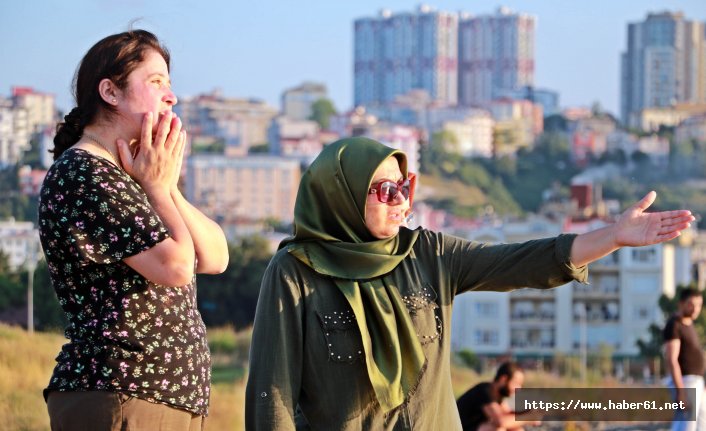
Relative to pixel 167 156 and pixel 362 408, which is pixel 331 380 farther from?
pixel 167 156

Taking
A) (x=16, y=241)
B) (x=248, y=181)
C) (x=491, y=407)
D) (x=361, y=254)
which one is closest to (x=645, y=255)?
(x=16, y=241)

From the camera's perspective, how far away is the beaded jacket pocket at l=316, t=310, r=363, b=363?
251 centimetres

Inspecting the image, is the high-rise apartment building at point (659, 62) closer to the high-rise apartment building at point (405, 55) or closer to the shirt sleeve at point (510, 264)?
the high-rise apartment building at point (405, 55)

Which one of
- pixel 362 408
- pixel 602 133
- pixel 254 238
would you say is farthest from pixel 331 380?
pixel 602 133

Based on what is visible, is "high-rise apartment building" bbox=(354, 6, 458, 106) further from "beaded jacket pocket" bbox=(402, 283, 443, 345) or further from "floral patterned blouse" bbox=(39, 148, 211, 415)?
"floral patterned blouse" bbox=(39, 148, 211, 415)

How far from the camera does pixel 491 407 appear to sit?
426 centimetres

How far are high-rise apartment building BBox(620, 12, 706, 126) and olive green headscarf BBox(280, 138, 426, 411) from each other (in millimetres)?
132878

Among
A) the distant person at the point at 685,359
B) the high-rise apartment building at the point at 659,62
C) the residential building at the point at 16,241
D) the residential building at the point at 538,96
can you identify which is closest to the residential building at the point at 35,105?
the residential building at the point at 16,241

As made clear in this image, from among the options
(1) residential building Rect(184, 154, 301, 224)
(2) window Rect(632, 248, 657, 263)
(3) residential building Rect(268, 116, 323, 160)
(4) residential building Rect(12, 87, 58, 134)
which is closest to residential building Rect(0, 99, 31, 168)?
(4) residential building Rect(12, 87, 58, 134)

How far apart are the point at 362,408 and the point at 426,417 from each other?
0.36 ft

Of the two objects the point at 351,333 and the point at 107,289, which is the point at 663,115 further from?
the point at 107,289

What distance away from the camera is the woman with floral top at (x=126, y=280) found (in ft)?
7.48

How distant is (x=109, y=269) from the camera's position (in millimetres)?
2307

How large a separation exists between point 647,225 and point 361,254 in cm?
48
